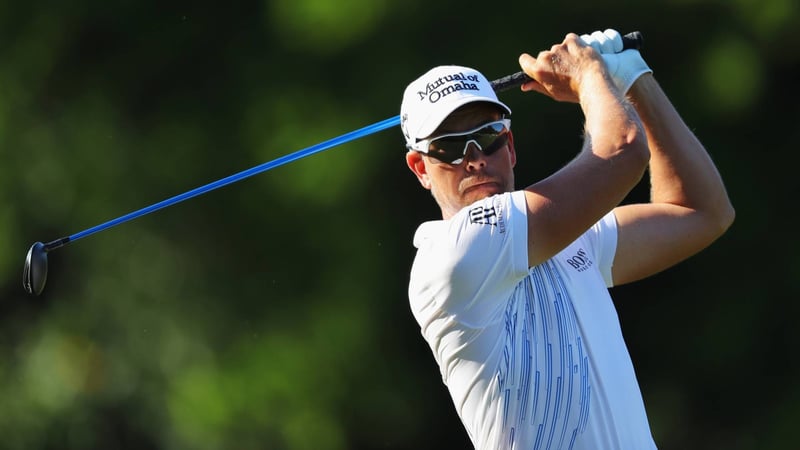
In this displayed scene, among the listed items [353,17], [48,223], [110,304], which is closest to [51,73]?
[48,223]

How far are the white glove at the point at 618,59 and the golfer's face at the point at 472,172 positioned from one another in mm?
323

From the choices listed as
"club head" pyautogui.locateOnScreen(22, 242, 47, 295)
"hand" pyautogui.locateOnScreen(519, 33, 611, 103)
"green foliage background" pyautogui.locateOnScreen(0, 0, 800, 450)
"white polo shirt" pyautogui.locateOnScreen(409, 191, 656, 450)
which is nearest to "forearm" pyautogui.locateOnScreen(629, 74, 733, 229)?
"hand" pyautogui.locateOnScreen(519, 33, 611, 103)

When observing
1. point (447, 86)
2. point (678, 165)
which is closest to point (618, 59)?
point (678, 165)

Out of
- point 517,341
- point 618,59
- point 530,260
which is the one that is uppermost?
point 618,59

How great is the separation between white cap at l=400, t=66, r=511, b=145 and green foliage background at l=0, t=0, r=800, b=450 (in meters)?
3.95

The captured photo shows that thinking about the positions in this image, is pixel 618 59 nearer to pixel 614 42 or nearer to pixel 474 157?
pixel 614 42

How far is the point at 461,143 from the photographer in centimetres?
316

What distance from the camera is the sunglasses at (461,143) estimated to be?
10.3 feet

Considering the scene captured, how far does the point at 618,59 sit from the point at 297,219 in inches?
184

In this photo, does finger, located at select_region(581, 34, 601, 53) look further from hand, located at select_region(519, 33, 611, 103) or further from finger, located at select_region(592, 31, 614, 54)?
hand, located at select_region(519, 33, 611, 103)

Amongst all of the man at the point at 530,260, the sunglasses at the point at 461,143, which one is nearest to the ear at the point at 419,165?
the man at the point at 530,260

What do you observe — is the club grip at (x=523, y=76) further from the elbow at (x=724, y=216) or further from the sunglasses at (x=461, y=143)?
the elbow at (x=724, y=216)

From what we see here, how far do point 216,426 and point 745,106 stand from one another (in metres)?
3.71

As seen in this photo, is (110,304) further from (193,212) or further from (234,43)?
(234,43)
